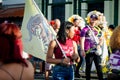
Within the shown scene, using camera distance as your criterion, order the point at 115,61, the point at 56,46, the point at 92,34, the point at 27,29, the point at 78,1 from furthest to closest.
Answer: the point at 78,1 < the point at 92,34 < the point at 27,29 < the point at 56,46 < the point at 115,61

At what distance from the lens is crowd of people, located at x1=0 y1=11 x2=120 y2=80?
13.9 feet

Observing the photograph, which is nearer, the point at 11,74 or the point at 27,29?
the point at 11,74

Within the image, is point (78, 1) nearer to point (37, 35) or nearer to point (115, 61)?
point (37, 35)

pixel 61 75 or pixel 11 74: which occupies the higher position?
pixel 11 74

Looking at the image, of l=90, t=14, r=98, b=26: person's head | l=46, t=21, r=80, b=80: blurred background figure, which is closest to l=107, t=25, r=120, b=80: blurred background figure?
l=46, t=21, r=80, b=80: blurred background figure

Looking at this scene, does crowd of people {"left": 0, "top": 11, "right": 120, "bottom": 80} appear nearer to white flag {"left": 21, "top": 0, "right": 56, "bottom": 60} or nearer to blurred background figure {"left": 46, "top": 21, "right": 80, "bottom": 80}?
blurred background figure {"left": 46, "top": 21, "right": 80, "bottom": 80}

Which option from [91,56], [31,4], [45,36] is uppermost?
[31,4]

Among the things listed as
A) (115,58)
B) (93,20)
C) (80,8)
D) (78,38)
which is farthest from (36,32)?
(80,8)

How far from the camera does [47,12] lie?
68.8ft

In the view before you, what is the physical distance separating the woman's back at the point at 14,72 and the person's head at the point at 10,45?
50 millimetres

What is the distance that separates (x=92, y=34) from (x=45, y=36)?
2.40m

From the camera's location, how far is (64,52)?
7.32 meters

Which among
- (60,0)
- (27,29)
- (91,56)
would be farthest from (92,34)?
(60,0)

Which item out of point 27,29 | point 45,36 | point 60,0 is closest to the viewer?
point 45,36
